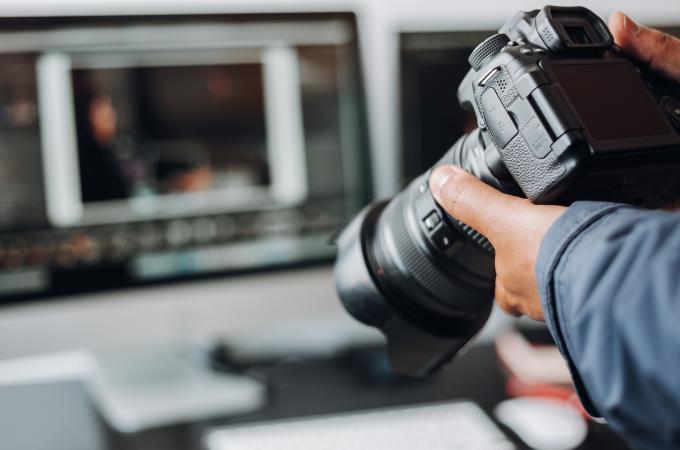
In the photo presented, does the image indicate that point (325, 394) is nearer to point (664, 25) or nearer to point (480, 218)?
point (480, 218)

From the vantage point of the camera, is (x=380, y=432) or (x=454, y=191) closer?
(x=454, y=191)

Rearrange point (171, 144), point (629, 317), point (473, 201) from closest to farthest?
point (629, 317), point (473, 201), point (171, 144)

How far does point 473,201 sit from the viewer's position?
19.3 inches

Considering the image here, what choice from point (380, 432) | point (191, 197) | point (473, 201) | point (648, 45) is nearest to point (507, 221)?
point (473, 201)

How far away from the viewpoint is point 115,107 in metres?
0.89

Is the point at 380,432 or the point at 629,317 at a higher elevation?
the point at 629,317

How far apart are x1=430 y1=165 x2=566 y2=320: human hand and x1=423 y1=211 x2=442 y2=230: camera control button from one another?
0.03m

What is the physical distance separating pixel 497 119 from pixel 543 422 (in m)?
0.48

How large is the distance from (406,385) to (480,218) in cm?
52

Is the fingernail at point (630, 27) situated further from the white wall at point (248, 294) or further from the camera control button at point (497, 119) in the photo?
the white wall at point (248, 294)

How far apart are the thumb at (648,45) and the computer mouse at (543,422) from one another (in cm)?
42

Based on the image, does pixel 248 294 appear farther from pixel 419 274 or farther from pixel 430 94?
pixel 419 274

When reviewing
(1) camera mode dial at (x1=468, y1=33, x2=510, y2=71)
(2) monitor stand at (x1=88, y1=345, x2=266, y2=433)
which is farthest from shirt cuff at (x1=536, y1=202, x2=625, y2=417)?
(2) monitor stand at (x1=88, y1=345, x2=266, y2=433)

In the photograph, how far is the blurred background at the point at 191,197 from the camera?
870 mm
